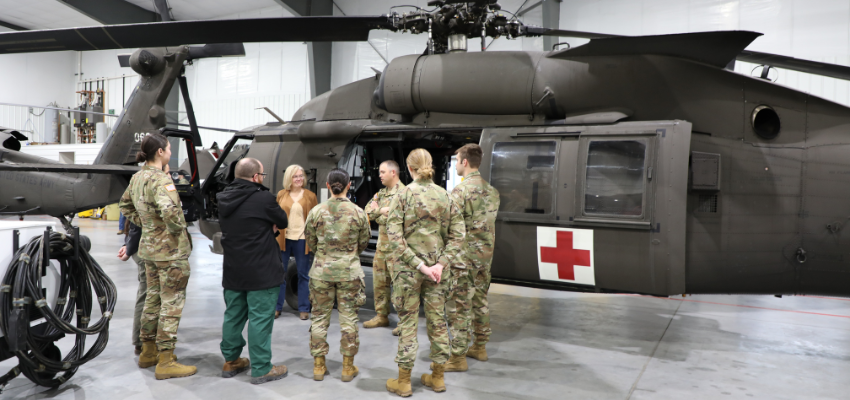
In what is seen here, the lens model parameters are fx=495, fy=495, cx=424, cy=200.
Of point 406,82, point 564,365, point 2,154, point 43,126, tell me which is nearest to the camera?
point 564,365

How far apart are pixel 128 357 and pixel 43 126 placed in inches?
956

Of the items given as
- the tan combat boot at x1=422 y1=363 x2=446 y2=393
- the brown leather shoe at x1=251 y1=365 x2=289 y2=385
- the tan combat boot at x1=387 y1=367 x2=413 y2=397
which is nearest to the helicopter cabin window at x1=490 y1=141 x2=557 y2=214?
the tan combat boot at x1=422 y1=363 x2=446 y2=393

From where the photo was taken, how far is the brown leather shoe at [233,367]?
4055mm

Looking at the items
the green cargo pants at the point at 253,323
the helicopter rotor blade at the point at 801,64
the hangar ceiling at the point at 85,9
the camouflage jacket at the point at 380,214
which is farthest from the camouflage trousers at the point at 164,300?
the hangar ceiling at the point at 85,9

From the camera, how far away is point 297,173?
18.2 feet

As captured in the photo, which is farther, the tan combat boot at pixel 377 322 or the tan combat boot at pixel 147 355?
the tan combat boot at pixel 377 322

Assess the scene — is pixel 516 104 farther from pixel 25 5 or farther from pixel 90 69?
pixel 90 69

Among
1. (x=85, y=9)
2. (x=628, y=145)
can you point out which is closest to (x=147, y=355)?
(x=628, y=145)

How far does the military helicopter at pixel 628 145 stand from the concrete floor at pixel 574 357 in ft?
2.29

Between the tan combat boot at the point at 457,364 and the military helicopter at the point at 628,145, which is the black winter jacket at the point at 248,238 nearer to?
the tan combat boot at the point at 457,364

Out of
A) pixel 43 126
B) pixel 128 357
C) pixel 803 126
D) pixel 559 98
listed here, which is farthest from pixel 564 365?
pixel 43 126

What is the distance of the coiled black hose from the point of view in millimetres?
3357

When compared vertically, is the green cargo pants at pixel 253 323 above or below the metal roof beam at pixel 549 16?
below

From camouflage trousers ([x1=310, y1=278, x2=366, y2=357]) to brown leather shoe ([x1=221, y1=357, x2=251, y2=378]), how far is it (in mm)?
668
